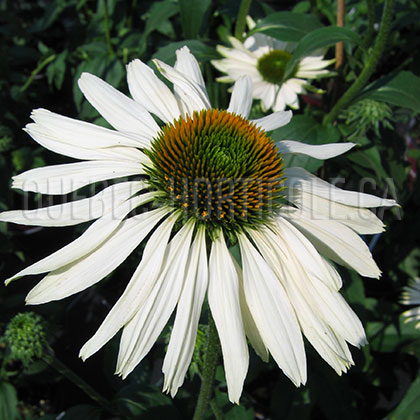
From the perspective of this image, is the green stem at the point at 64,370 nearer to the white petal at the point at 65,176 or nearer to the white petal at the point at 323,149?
the white petal at the point at 65,176

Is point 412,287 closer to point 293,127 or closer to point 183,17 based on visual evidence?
point 293,127

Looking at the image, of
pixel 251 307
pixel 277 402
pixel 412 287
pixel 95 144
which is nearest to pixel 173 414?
pixel 277 402

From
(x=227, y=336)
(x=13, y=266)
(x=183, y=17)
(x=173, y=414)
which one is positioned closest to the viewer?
(x=227, y=336)

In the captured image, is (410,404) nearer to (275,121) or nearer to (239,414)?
(239,414)

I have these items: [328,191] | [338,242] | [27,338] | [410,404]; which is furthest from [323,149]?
[27,338]

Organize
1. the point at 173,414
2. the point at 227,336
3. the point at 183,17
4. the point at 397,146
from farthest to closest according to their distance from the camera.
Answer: the point at 397,146, the point at 183,17, the point at 173,414, the point at 227,336

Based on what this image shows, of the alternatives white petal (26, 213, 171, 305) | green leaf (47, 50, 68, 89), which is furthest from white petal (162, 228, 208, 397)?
green leaf (47, 50, 68, 89)

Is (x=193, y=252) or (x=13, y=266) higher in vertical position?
(x=193, y=252)
